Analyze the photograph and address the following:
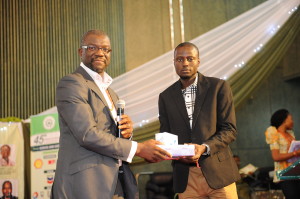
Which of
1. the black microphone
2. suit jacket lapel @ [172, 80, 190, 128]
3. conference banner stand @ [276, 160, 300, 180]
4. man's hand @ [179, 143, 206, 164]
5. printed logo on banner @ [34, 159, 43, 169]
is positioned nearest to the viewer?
the black microphone

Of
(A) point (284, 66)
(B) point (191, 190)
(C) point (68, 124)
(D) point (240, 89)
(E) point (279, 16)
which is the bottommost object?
(B) point (191, 190)

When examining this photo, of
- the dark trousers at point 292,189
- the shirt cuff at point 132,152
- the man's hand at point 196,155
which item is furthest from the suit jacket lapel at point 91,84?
the dark trousers at point 292,189

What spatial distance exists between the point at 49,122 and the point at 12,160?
0.74 meters

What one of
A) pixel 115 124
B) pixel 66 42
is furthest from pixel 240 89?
pixel 66 42

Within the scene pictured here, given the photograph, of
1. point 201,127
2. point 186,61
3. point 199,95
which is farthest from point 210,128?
point 186,61

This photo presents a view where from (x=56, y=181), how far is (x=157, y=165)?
554 centimetres

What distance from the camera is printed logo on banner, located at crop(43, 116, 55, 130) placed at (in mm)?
5398

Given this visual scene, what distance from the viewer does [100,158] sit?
204 cm

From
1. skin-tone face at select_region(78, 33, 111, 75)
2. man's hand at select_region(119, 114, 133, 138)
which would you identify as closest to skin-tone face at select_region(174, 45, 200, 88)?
skin-tone face at select_region(78, 33, 111, 75)

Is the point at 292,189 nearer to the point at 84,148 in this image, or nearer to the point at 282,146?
the point at 282,146

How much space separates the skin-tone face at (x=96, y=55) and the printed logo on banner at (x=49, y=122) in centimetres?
326

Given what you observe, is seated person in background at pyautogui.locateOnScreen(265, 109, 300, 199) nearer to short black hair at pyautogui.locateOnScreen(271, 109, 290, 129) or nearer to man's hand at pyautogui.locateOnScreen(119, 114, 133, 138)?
short black hair at pyautogui.locateOnScreen(271, 109, 290, 129)

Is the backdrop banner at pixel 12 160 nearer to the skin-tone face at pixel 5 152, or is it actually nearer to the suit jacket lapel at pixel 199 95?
the skin-tone face at pixel 5 152

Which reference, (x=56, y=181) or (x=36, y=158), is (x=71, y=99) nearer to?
(x=56, y=181)
